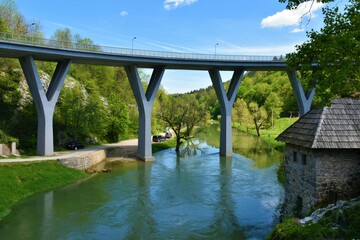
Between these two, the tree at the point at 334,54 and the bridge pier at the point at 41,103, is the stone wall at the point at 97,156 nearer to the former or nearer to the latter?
the bridge pier at the point at 41,103

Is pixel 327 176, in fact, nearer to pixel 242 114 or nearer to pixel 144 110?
pixel 144 110

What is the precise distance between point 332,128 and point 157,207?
38.6 ft

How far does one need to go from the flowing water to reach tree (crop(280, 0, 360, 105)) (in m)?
8.50

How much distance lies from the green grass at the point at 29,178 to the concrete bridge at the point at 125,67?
5039 mm

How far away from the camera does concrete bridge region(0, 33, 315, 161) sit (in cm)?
3234

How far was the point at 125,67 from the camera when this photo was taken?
40.0 metres

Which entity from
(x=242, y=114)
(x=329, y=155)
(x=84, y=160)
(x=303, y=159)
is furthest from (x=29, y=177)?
(x=242, y=114)

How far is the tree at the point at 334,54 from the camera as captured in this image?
987cm

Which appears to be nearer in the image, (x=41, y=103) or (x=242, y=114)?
(x=41, y=103)

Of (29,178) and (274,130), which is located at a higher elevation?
(274,130)

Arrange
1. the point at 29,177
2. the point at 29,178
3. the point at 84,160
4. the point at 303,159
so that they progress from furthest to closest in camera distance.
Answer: the point at 84,160 → the point at 29,177 → the point at 29,178 → the point at 303,159

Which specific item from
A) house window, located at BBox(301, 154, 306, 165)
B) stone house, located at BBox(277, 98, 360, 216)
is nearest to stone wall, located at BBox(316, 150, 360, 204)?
stone house, located at BBox(277, 98, 360, 216)

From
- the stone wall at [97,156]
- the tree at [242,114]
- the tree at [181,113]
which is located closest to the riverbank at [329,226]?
the stone wall at [97,156]

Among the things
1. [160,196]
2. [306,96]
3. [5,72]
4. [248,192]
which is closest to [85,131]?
[5,72]
